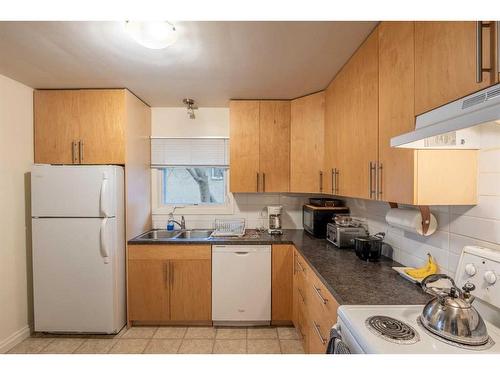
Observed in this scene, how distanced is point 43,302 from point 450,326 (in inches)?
113

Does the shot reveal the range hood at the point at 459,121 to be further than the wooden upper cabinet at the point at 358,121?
No

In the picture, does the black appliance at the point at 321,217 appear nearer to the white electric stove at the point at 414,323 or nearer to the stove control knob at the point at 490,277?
the white electric stove at the point at 414,323

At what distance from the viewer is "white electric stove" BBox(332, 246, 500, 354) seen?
30.4 inches

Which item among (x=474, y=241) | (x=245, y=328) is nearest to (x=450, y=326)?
(x=474, y=241)

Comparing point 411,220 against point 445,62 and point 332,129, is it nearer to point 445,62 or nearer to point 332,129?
point 445,62

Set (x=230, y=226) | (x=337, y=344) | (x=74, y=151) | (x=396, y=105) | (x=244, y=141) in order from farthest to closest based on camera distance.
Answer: (x=230, y=226) → (x=244, y=141) → (x=74, y=151) → (x=396, y=105) → (x=337, y=344)

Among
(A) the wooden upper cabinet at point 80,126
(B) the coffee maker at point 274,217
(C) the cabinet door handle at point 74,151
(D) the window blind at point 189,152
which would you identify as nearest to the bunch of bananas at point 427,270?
(B) the coffee maker at point 274,217

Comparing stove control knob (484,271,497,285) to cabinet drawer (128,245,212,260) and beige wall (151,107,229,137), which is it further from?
beige wall (151,107,229,137)


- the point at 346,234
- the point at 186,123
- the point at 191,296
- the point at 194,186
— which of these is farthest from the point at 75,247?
the point at 346,234

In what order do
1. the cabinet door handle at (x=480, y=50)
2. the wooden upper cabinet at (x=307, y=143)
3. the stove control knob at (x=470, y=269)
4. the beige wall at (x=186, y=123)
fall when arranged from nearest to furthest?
the cabinet door handle at (x=480, y=50) < the stove control knob at (x=470, y=269) < the wooden upper cabinet at (x=307, y=143) < the beige wall at (x=186, y=123)

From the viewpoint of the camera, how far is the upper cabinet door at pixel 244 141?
8.46 ft

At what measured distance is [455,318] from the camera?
82 centimetres

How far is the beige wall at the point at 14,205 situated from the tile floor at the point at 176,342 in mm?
266

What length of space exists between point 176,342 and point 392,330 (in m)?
1.93
